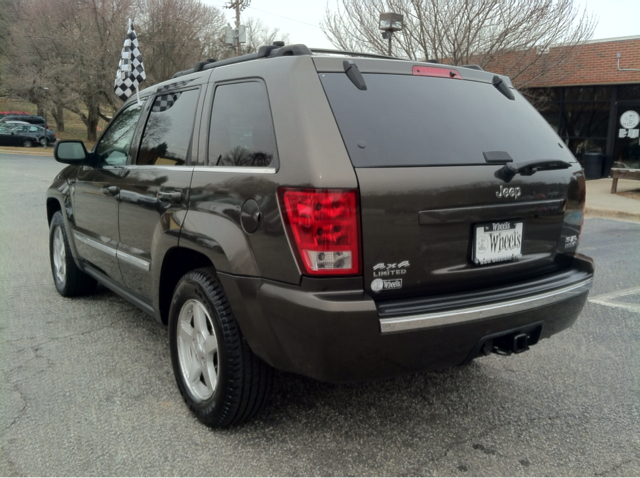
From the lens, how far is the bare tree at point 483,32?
1355 centimetres

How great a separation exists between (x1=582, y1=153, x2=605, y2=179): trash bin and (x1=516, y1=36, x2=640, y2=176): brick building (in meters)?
0.35

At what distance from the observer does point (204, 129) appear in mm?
3252

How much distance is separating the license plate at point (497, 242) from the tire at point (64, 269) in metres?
3.74

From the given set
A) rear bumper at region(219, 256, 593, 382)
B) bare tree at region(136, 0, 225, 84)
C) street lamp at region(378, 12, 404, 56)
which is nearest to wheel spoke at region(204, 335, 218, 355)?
rear bumper at region(219, 256, 593, 382)

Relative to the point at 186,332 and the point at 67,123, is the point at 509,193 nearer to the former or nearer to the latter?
the point at 186,332

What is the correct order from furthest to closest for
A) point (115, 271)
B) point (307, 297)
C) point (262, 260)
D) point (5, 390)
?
point (115, 271) < point (5, 390) < point (262, 260) < point (307, 297)

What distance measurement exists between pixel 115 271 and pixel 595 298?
171 inches

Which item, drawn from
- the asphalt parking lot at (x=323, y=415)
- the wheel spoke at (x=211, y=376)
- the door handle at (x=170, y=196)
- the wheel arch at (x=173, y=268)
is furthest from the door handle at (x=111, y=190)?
the wheel spoke at (x=211, y=376)

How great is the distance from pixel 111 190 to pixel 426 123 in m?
2.36

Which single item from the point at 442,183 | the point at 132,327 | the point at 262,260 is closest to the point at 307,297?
the point at 262,260

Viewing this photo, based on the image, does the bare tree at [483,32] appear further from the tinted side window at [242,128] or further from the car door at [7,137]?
the car door at [7,137]

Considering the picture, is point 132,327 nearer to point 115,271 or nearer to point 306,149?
point 115,271

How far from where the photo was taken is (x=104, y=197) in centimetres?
426

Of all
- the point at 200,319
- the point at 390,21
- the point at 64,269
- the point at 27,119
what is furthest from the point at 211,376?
the point at 27,119
